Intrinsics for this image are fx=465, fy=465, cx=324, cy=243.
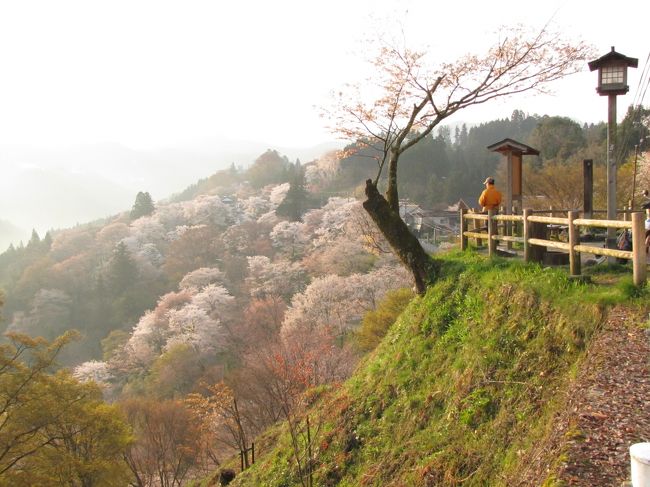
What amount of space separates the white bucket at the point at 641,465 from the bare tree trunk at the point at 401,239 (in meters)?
8.22

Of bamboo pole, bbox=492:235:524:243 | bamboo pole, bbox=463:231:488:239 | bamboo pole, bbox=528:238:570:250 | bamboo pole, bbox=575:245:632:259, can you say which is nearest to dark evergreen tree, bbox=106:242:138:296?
bamboo pole, bbox=463:231:488:239

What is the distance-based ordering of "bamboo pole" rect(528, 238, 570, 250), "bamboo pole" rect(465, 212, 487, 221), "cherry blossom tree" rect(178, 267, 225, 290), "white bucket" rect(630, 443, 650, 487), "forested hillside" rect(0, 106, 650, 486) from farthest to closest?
"cherry blossom tree" rect(178, 267, 225, 290) < "forested hillside" rect(0, 106, 650, 486) < "bamboo pole" rect(465, 212, 487, 221) < "bamboo pole" rect(528, 238, 570, 250) < "white bucket" rect(630, 443, 650, 487)

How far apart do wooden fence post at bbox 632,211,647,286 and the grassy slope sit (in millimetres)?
277

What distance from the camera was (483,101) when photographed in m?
11.4

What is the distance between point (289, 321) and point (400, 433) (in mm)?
26458

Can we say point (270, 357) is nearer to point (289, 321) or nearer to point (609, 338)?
point (289, 321)

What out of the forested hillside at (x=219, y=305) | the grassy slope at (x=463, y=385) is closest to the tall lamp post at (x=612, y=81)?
the grassy slope at (x=463, y=385)

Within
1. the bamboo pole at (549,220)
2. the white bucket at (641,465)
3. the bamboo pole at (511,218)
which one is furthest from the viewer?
the bamboo pole at (511,218)

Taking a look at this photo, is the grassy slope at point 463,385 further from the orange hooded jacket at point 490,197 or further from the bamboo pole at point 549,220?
the orange hooded jacket at point 490,197

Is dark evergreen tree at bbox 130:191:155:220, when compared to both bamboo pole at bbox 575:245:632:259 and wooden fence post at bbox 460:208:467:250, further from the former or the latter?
bamboo pole at bbox 575:245:632:259

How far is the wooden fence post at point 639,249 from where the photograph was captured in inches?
236

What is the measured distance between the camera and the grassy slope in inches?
220

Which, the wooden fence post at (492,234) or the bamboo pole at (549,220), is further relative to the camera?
the wooden fence post at (492,234)

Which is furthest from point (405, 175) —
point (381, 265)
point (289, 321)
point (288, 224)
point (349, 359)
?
point (349, 359)
